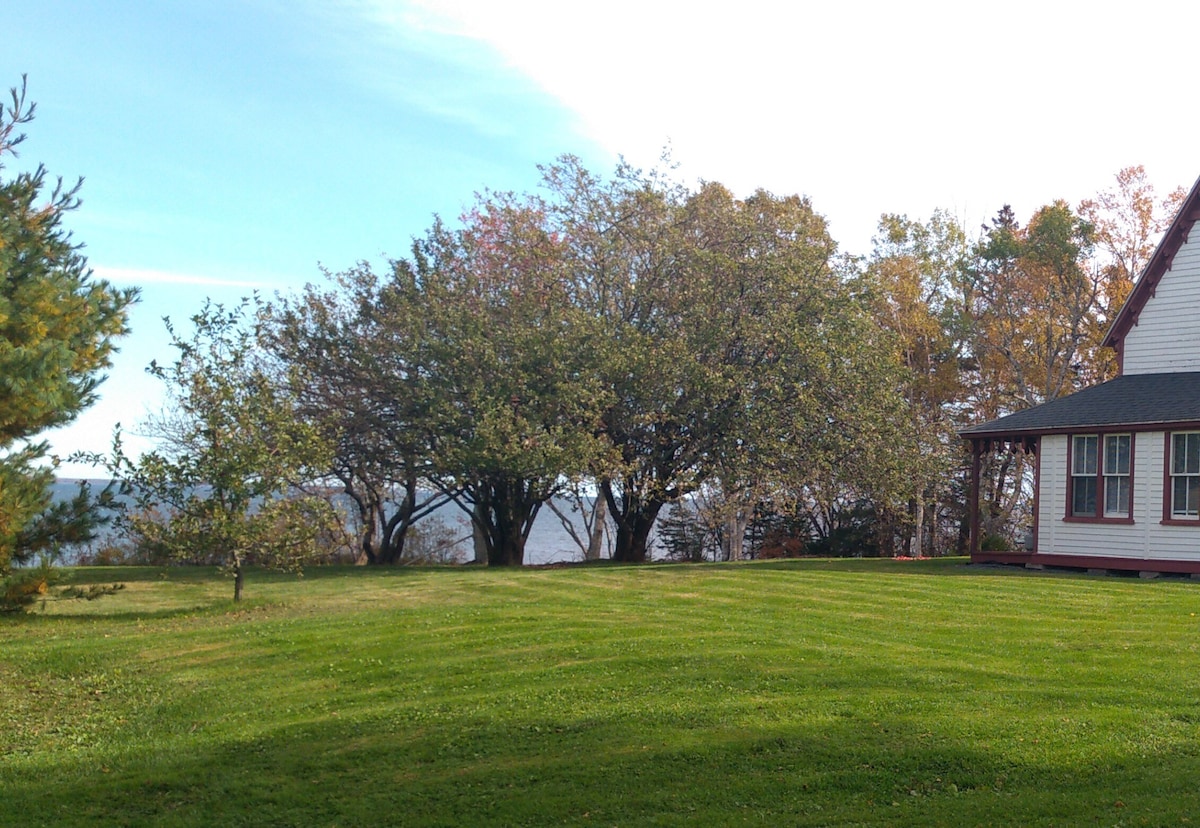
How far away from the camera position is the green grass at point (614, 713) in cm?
780

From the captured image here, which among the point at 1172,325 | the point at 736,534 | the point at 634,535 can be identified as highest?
the point at 1172,325

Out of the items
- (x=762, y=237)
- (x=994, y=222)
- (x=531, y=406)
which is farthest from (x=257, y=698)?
(x=994, y=222)

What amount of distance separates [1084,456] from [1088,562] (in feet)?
6.80

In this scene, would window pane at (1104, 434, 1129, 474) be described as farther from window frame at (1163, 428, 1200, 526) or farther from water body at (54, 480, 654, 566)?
water body at (54, 480, 654, 566)

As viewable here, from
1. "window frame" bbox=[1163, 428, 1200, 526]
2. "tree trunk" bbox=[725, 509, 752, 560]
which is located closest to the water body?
"tree trunk" bbox=[725, 509, 752, 560]

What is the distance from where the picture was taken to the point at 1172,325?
77.0 feet

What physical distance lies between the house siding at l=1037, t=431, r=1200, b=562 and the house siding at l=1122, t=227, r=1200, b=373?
3.38 metres

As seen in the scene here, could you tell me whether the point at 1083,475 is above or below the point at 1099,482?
above

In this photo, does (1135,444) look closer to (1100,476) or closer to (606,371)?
(1100,476)

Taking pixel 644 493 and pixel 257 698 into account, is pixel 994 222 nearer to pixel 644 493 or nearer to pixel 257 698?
pixel 644 493

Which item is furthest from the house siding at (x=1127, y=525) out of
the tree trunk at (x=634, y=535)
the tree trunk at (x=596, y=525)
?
the tree trunk at (x=596, y=525)

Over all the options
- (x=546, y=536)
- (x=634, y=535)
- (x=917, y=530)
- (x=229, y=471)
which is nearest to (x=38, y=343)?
(x=229, y=471)

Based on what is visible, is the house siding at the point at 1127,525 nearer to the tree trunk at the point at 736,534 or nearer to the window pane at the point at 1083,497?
the window pane at the point at 1083,497

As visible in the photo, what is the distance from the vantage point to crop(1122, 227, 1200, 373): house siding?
23016mm
